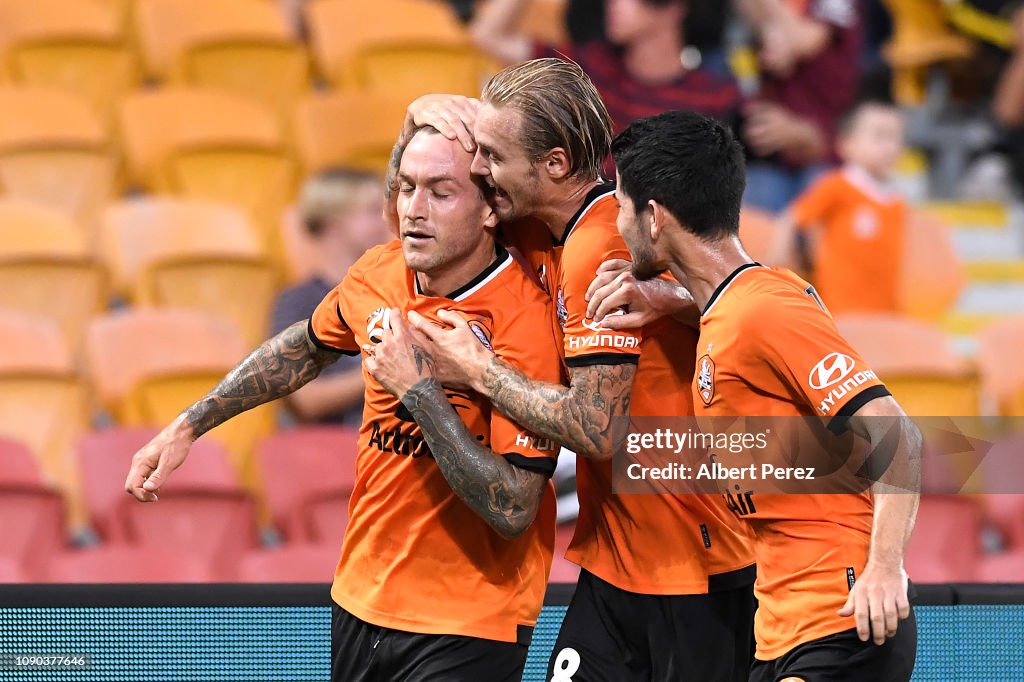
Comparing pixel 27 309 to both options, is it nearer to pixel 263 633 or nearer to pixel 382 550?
pixel 263 633

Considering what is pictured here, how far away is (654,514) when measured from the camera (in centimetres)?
334

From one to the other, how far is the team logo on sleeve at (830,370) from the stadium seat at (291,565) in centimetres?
265

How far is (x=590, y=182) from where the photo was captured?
3.25 meters

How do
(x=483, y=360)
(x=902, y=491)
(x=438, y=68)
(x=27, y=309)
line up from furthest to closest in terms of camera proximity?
(x=438, y=68), (x=27, y=309), (x=483, y=360), (x=902, y=491)

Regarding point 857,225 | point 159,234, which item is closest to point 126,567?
point 159,234

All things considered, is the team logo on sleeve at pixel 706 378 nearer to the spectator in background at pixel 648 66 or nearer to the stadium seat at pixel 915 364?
the stadium seat at pixel 915 364

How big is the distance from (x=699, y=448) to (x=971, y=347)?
5146mm

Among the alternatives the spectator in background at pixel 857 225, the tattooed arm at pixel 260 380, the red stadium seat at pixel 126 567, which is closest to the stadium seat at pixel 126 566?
the red stadium seat at pixel 126 567

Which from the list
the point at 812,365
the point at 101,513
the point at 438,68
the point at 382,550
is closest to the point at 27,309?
the point at 101,513

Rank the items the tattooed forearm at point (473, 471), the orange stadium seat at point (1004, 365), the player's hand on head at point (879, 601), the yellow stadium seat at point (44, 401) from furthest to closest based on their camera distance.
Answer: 1. the orange stadium seat at point (1004, 365)
2. the yellow stadium seat at point (44, 401)
3. the tattooed forearm at point (473, 471)
4. the player's hand on head at point (879, 601)

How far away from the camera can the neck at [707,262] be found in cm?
304

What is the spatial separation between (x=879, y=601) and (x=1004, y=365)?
177 inches

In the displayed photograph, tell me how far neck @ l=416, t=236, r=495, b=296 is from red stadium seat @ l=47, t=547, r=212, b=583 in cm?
213

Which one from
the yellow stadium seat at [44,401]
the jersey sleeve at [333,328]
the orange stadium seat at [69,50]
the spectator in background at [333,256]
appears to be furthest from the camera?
the orange stadium seat at [69,50]
